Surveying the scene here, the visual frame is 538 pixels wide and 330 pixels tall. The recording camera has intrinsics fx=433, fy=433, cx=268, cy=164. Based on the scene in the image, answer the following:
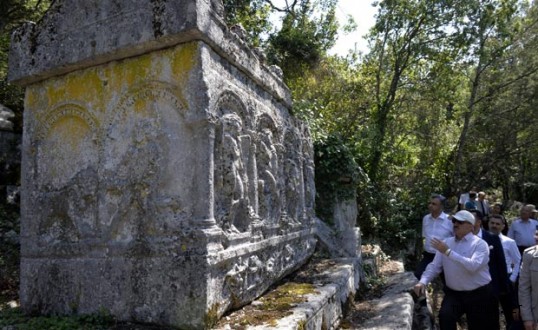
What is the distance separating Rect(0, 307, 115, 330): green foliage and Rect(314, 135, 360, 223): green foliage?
16.0 feet

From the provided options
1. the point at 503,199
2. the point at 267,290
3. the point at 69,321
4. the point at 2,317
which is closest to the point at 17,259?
the point at 2,317

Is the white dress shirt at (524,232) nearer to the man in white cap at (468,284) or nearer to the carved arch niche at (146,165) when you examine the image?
the man in white cap at (468,284)

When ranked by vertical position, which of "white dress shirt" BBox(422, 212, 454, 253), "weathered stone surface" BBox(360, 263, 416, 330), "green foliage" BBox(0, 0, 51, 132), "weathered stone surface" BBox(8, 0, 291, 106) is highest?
"green foliage" BBox(0, 0, 51, 132)

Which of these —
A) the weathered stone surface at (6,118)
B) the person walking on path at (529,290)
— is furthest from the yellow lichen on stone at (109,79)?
the weathered stone surface at (6,118)

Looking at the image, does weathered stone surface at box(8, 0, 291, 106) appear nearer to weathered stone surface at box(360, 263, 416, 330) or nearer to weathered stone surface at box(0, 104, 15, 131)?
weathered stone surface at box(360, 263, 416, 330)

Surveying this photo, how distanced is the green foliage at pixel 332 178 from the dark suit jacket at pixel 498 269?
3187 millimetres

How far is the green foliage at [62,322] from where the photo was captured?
3.59m

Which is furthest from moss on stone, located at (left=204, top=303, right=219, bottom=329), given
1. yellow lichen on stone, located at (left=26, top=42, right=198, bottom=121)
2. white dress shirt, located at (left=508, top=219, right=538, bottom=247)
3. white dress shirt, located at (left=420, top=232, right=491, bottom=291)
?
white dress shirt, located at (left=508, top=219, right=538, bottom=247)

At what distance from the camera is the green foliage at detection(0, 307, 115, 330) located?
3.59 meters

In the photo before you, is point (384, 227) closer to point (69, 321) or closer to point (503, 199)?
point (69, 321)

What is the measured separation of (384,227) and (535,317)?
799 centimetres

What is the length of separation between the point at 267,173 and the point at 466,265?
7.72 feet

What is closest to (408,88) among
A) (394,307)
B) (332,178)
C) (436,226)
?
(332,178)

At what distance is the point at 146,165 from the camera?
3852 millimetres
